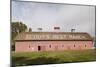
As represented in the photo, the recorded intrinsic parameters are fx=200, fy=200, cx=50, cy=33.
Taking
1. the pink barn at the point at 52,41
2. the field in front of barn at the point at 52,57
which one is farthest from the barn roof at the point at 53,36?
the field in front of barn at the point at 52,57

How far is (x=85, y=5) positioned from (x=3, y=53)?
1202mm

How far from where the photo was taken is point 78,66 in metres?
2.57

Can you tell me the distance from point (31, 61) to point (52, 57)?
0.87 feet

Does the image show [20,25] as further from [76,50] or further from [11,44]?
[76,50]

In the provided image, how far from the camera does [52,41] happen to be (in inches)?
96.6

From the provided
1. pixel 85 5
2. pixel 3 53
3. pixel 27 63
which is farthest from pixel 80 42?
pixel 3 53

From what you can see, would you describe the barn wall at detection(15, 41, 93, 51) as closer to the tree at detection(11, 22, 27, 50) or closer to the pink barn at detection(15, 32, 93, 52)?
the pink barn at detection(15, 32, 93, 52)

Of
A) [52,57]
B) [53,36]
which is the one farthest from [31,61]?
[53,36]

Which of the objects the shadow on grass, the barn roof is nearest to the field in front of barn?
the shadow on grass

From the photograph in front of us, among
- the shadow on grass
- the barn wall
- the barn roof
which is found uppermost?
the barn roof

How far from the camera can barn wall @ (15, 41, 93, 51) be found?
2342mm

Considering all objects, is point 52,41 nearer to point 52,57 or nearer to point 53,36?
point 53,36

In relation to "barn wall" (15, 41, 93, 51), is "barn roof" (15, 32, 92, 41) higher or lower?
higher

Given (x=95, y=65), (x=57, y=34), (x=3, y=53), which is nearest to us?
(x=3, y=53)
